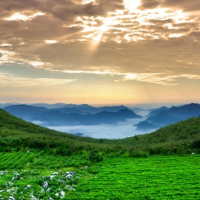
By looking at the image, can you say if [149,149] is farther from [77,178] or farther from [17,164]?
[17,164]

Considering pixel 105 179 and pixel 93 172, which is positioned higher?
pixel 93 172

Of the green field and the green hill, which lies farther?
the green hill

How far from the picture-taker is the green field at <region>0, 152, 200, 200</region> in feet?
64.5

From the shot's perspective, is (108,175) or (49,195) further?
(108,175)

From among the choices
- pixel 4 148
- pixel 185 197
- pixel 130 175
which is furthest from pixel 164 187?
pixel 4 148

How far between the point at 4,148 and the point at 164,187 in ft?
89.0

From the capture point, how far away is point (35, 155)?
3353cm

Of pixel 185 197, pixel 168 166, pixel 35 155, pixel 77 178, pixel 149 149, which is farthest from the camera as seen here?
pixel 149 149

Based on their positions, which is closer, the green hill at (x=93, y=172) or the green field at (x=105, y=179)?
the green field at (x=105, y=179)

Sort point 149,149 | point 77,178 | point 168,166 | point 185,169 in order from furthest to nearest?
point 149,149 → point 168,166 → point 185,169 → point 77,178

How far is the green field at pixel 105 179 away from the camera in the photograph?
19656 mm

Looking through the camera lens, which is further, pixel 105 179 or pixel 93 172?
pixel 93 172

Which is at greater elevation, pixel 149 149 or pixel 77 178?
pixel 149 149

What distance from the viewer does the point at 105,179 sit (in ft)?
76.8
